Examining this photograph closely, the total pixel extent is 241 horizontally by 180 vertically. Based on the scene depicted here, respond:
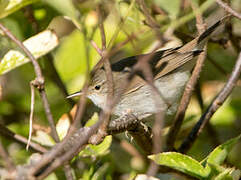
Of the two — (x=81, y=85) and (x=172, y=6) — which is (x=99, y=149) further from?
(x=172, y=6)

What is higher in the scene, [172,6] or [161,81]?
[172,6]

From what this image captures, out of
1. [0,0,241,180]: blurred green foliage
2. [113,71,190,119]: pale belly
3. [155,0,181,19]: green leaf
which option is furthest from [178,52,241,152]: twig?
[155,0,181,19]: green leaf

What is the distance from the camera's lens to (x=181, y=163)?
1.90 metres

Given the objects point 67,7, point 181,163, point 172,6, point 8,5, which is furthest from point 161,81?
point 172,6

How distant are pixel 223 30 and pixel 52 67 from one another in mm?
1287

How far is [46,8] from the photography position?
3041 millimetres

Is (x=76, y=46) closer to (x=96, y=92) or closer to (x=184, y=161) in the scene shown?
(x=96, y=92)

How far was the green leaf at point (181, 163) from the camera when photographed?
184 centimetres

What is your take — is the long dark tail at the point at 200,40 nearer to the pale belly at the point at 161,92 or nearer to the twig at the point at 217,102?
the pale belly at the point at 161,92

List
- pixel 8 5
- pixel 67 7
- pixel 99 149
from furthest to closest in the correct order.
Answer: pixel 99 149, pixel 8 5, pixel 67 7

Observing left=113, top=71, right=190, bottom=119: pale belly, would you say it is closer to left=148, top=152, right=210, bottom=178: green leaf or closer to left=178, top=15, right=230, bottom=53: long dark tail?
left=178, top=15, right=230, bottom=53: long dark tail

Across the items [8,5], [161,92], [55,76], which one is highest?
[8,5]

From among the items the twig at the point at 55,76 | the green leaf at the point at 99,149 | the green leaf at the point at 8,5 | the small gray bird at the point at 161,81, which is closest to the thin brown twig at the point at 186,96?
the small gray bird at the point at 161,81

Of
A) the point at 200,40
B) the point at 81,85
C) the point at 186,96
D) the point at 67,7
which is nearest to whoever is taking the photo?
the point at 67,7
